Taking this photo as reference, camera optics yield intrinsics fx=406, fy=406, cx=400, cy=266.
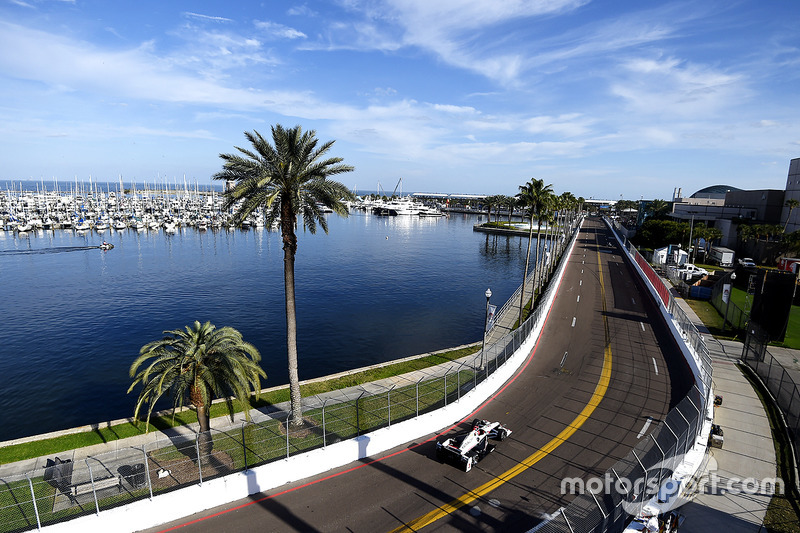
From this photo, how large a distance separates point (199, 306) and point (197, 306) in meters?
0.27

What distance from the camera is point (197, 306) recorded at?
55656 mm

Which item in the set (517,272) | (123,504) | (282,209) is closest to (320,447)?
(123,504)

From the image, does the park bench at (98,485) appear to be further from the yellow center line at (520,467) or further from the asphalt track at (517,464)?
the yellow center line at (520,467)

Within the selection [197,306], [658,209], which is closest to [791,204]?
[658,209]

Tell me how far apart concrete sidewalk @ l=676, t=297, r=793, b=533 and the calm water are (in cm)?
2437

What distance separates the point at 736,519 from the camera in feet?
50.6

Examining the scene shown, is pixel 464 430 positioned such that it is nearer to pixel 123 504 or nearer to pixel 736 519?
pixel 736 519

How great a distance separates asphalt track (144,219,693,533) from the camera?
14852 millimetres

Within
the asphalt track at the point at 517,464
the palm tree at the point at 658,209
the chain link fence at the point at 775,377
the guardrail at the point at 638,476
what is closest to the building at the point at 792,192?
the palm tree at the point at 658,209

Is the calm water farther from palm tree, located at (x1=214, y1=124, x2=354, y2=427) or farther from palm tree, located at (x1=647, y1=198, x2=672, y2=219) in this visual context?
palm tree, located at (x1=647, y1=198, x2=672, y2=219)

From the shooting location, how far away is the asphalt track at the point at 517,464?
14852mm

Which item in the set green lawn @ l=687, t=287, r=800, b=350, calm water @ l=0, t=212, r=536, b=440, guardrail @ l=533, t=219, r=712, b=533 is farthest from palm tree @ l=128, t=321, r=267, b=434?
green lawn @ l=687, t=287, r=800, b=350

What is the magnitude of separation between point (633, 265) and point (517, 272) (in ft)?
74.6

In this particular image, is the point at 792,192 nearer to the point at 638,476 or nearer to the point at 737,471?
the point at 737,471
